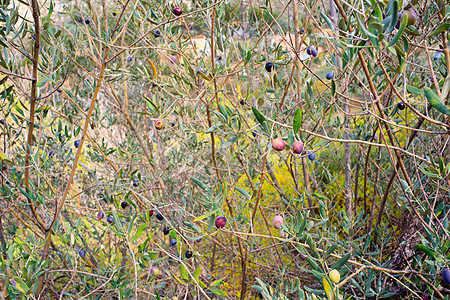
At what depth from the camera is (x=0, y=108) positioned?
4.19 feet

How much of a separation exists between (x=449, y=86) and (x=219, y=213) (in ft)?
2.16

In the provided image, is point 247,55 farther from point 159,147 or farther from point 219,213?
point 159,147

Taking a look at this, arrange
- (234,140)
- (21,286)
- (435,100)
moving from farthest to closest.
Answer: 1. (21,286)
2. (234,140)
3. (435,100)

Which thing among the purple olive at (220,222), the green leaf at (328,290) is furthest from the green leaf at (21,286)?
the green leaf at (328,290)

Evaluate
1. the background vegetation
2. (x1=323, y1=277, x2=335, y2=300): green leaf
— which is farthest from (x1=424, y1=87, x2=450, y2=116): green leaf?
(x1=323, y1=277, x2=335, y2=300): green leaf

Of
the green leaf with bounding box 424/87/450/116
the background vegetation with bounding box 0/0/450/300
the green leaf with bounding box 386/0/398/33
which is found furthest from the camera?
the background vegetation with bounding box 0/0/450/300

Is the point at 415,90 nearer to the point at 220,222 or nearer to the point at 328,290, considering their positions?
the point at 328,290

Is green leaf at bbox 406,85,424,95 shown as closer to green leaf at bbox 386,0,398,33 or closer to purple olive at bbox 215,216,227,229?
green leaf at bbox 386,0,398,33

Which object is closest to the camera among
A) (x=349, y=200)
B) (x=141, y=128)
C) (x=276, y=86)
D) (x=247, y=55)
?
(x=247, y=55)

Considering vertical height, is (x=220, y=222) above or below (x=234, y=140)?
below

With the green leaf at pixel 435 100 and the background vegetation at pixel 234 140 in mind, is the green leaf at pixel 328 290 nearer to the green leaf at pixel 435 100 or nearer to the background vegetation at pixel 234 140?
the background vegetation at pixel 234 140

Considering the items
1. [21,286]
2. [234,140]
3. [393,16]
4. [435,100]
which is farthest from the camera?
[21,286]

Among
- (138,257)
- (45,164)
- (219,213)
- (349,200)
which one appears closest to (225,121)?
(219,213)

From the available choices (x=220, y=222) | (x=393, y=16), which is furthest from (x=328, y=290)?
(x=393, y=16)
